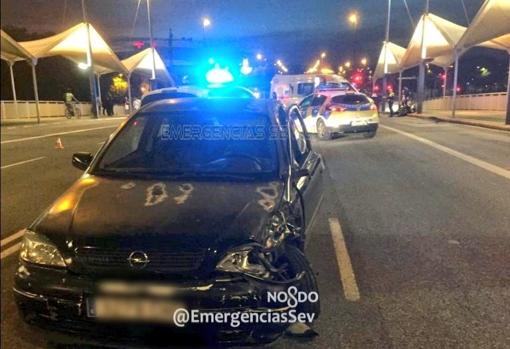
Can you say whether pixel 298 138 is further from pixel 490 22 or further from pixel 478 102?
pixel 478 102

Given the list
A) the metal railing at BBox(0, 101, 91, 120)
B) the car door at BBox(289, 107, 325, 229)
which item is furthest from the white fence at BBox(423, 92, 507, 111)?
the car door at BBox(289, 107, 325, 229)

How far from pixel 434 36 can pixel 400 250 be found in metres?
34.8

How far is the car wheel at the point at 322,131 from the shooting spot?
56.5 ft

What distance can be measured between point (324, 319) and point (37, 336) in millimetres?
1867

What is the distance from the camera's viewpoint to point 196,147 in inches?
179

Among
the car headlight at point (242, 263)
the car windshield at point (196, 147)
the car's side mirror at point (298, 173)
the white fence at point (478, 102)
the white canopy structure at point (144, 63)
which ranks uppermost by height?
the white canopy structure at point (144, 63)

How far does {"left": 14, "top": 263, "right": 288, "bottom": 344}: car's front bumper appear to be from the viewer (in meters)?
2.87

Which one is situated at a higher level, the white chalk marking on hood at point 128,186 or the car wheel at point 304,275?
the white chalk marking on hood at point 128,186

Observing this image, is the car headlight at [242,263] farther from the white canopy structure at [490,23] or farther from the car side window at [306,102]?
the white canopy structure at [490,23]

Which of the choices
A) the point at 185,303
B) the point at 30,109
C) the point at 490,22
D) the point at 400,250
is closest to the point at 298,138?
the point at 400,250

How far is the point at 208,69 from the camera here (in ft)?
47.3

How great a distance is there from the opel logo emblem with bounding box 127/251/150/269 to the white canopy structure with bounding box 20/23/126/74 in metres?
28.9

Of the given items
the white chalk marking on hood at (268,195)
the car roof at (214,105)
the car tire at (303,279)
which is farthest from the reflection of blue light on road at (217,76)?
the car tire at (303,279)

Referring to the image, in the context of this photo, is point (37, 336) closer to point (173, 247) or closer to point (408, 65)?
point (173, 247)
